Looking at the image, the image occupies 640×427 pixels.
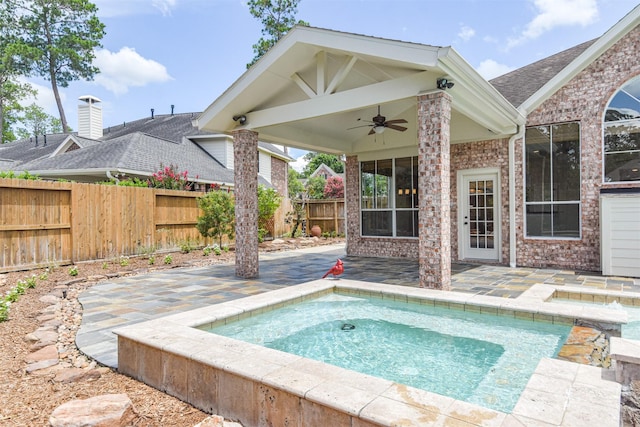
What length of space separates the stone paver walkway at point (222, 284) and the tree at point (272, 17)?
636 inches

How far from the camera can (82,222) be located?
8.44m

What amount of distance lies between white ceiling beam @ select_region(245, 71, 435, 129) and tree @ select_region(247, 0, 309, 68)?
633 inches

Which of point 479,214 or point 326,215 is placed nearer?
point 479,214

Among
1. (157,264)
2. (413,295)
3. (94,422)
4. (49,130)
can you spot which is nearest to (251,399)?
(94,422)

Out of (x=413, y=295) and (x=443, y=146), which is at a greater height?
(x=443, y=146)

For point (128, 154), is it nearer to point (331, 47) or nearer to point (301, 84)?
point (301, 84)

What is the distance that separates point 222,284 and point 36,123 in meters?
38.2

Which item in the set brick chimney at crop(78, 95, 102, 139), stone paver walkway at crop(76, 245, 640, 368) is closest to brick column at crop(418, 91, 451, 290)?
stone paver walkway at crop(76, 245, 640, 368)

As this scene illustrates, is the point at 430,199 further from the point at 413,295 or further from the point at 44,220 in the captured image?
the point at 44,220

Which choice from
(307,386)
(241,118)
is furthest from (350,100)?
(307,386)

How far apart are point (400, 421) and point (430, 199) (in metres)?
3.71

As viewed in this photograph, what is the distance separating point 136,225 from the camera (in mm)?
9734

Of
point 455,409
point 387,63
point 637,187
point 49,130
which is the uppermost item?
point 49,130

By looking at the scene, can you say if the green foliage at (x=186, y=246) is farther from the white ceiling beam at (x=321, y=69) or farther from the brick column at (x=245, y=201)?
the white ceiling beam at (x=321, y=69)
